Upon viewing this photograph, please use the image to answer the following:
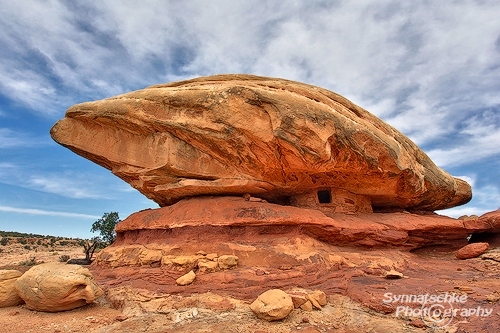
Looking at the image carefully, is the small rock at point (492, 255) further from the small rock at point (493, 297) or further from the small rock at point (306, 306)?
the small rock at point (306, 306)

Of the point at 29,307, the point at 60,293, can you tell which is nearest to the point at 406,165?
the point at 60,293

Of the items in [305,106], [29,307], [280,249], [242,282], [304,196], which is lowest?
[29,307]

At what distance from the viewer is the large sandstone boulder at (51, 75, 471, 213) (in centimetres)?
923

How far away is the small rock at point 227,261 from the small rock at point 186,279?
707mm

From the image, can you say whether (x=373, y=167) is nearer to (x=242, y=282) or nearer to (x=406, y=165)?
(x=406, y=165)

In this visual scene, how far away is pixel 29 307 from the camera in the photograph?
7258mm

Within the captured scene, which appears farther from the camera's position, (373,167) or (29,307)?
(373,167)

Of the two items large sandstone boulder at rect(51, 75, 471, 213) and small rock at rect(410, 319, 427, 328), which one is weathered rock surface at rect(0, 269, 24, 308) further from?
small rock at rect(410, 319, 427, 328)

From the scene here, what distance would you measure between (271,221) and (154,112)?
4.75m

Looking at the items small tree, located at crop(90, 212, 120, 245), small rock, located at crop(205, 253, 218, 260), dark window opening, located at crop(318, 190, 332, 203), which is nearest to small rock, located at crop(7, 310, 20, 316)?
small rock, located at crop(205, 253, 218, 260)

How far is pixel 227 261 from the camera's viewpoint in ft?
26.9

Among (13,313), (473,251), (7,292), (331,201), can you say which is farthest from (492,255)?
(7,292)

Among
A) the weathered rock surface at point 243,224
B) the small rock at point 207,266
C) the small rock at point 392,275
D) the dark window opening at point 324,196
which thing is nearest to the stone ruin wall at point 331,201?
the dark window opening at point 324,196

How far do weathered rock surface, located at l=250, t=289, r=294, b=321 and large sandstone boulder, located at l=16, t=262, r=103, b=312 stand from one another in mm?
3641
